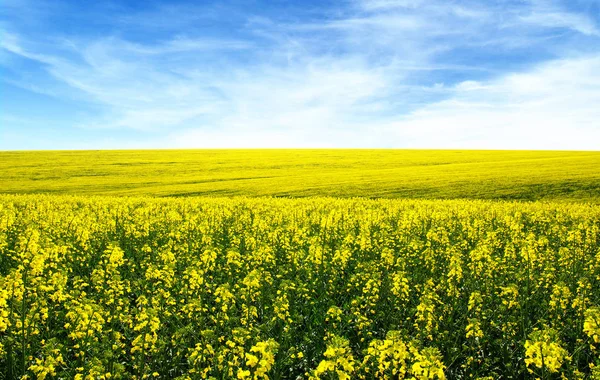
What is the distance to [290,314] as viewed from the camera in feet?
27.5

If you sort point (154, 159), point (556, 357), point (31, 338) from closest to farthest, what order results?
point (556, 357) < point (31, 338) < point (154, 159)

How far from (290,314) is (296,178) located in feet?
137

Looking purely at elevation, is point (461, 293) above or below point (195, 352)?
below

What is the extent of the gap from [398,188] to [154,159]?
156 ft

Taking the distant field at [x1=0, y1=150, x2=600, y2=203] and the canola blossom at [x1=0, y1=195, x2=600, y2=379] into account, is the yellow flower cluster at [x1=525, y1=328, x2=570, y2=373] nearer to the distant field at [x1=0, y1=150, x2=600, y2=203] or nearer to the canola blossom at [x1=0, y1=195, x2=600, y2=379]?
the canola blossom at [x1=0, y1=195, x2=600, y2=379]

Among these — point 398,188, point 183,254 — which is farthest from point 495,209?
point 183,254

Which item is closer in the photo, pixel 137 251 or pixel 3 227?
pixel 137 251

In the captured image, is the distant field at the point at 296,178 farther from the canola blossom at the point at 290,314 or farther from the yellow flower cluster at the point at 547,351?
the yellow flower cluster at the point at 547,351

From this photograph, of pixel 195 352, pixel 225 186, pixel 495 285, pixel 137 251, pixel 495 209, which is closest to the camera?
pixel 195 352

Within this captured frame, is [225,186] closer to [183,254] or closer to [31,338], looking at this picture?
[183,254]

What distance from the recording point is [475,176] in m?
46.2

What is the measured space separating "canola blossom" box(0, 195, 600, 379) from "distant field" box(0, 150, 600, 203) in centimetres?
2391

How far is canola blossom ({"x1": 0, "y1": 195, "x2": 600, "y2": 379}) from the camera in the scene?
5.05 meters

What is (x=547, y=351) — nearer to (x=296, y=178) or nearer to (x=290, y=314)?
(x=290, y=314)
